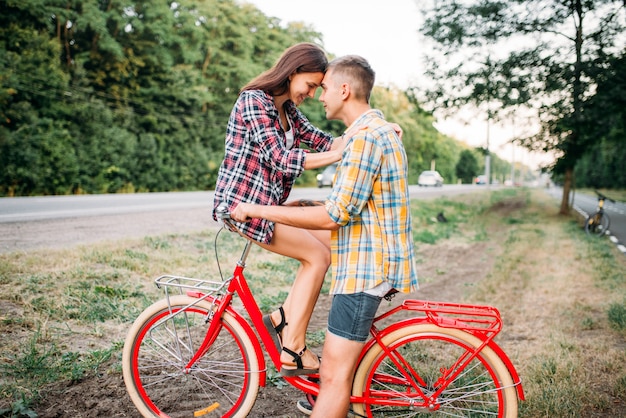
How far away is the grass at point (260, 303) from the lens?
10.7ft

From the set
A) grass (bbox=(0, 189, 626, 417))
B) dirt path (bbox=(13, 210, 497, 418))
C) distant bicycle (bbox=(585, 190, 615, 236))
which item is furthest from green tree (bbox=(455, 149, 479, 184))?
grass (bbox=(0, 189, 626, 417))

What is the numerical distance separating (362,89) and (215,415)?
7.39ft

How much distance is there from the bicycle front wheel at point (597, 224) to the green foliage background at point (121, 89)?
9121 millimetres

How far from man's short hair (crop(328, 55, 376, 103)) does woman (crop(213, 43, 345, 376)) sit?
0.89ft

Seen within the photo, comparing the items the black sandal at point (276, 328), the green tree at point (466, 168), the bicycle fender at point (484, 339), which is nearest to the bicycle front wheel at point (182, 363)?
the black sandal at point (276, 328)

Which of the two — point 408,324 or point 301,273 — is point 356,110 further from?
point 408,324

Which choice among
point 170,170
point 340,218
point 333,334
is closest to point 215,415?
point 333,334

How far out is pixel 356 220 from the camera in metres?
2.28

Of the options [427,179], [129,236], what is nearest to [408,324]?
[129,236]

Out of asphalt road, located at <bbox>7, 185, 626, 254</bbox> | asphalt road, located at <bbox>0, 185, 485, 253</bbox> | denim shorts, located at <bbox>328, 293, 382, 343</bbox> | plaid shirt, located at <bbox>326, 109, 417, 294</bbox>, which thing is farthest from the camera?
asphalt road, located at <bbox>7, 185, 626, 254</bbox>

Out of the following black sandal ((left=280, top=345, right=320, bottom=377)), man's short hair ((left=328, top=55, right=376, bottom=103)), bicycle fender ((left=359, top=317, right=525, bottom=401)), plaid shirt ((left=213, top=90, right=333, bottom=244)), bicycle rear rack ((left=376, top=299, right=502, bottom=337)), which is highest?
man's short hair ((left=328, top=55, right=376, bottom=103))

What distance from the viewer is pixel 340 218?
7.09 ft

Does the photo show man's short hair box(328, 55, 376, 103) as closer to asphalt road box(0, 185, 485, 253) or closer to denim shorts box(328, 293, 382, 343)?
denim shorts box(328, 293, 382, 343)

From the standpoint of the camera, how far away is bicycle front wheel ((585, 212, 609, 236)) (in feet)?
41.7
